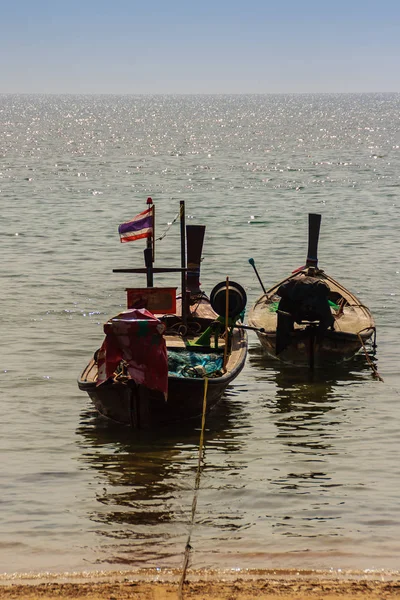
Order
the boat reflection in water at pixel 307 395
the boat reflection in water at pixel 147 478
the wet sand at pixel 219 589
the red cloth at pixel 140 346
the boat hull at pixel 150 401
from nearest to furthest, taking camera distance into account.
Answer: the wet sand at pixel 219 589, the boat reflection in water at pixel 147 478, the red cloth at pixel 140 346, the boat hull at pixel 150 401, the boat reflection in water at pixel 307 395

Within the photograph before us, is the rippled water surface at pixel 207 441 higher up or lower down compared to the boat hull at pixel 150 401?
lower down

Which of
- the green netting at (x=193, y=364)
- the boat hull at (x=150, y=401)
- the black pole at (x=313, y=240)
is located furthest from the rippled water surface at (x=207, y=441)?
the black pole at (x=313, y=240)

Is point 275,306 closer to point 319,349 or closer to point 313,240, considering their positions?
point 319,349

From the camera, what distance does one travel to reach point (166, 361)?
615 inches

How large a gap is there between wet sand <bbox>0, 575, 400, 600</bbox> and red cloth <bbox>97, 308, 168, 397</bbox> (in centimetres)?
518

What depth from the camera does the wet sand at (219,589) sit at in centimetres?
1012

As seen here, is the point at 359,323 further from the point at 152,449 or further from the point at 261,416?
the point at 152,449

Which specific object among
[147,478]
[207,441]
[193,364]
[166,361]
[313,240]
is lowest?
[207,441]

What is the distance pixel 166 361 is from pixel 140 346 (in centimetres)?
55

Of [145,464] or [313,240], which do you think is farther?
[313,240]

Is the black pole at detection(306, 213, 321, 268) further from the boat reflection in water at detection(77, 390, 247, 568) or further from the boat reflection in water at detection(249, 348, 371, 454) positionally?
the boat reflection in water at detection(77, 390, 247, 568)

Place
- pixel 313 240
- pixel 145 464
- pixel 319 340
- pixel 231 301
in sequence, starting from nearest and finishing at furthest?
pixel 145 464 < pixel 231 301 < pixel 319 340 < pixel 313 240

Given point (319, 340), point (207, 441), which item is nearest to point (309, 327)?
point (319, 340)

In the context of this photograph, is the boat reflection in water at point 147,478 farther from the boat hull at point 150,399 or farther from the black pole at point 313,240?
the black pole at point 313,240
